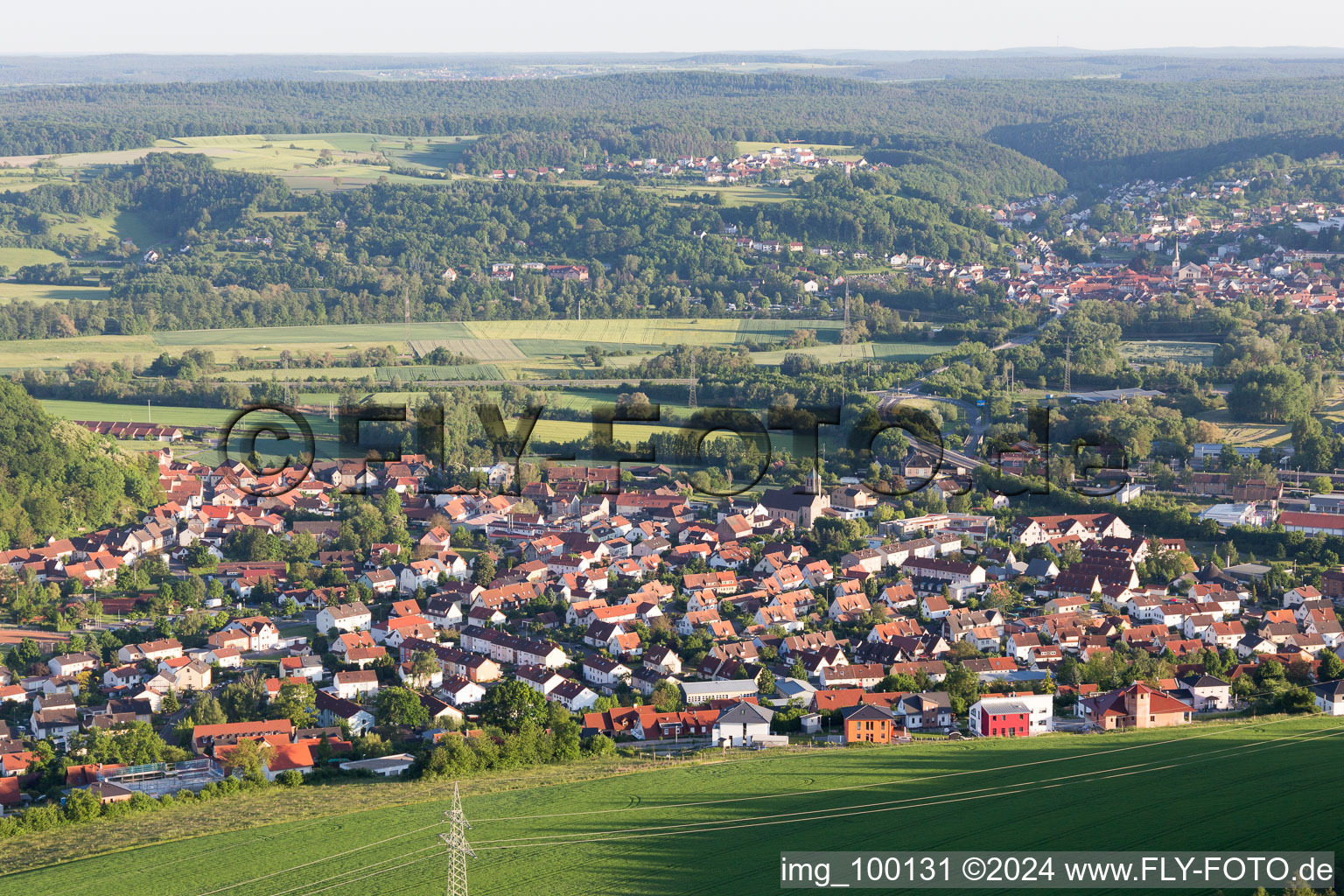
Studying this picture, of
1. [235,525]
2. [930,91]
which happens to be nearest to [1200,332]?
[235,525]

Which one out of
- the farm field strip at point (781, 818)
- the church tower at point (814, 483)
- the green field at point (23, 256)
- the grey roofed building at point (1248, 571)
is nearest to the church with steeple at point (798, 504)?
the church tower at point (814, 483)

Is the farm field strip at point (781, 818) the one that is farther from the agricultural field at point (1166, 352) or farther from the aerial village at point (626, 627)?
the agricultural field at point (1166, 352)

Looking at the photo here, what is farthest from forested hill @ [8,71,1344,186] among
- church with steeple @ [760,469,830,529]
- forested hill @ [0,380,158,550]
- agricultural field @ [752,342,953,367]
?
forested hill @ [0,380,158,550]

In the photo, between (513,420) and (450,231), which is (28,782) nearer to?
(513,420)

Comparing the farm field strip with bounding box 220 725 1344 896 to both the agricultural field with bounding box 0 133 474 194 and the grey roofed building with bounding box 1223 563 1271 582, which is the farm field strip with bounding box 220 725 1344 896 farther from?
the agricultural field with bounding box 0 133 474 194

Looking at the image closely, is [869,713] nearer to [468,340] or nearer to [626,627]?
[626,627]

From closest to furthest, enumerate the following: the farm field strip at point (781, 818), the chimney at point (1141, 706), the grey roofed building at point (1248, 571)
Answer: the farm field strip at point (781, 818)
the chimney at point (1141, 706)
the grey roofed building at point (1248, 571)
